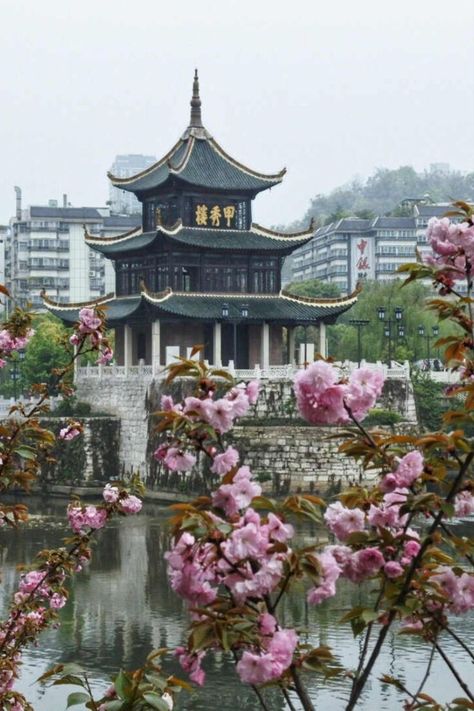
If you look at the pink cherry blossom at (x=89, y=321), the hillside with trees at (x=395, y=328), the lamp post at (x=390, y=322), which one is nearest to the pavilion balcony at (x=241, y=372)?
the lamp post at (x=390, y=322)

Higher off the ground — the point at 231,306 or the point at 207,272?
the point at 207,272

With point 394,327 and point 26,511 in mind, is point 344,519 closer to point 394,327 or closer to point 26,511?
point 26,511

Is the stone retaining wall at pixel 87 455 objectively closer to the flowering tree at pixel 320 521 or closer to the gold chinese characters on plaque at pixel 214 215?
the gold chinese characters on plaque at pixel 214 215

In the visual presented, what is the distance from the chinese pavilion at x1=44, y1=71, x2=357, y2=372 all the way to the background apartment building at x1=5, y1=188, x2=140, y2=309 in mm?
59508

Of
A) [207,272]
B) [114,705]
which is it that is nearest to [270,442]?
[207,272]

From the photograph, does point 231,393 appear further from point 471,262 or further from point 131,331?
point 131,331

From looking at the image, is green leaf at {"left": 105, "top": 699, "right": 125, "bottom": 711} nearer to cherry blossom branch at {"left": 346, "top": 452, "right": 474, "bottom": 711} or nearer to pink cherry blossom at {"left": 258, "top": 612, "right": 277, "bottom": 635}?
pink cherry blossom at {"left": 258, "top": 612, "right": 277, "bottom": 635}

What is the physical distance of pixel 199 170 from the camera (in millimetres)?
54500

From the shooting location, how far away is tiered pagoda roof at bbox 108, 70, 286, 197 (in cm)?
5394

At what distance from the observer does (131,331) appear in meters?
55.5

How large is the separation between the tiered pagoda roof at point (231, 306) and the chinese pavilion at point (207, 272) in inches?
1.4

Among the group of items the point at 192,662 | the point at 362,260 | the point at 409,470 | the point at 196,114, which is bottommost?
the point at 192,662

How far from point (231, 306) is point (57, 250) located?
2615 inches

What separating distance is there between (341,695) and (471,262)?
15708 millimetres
